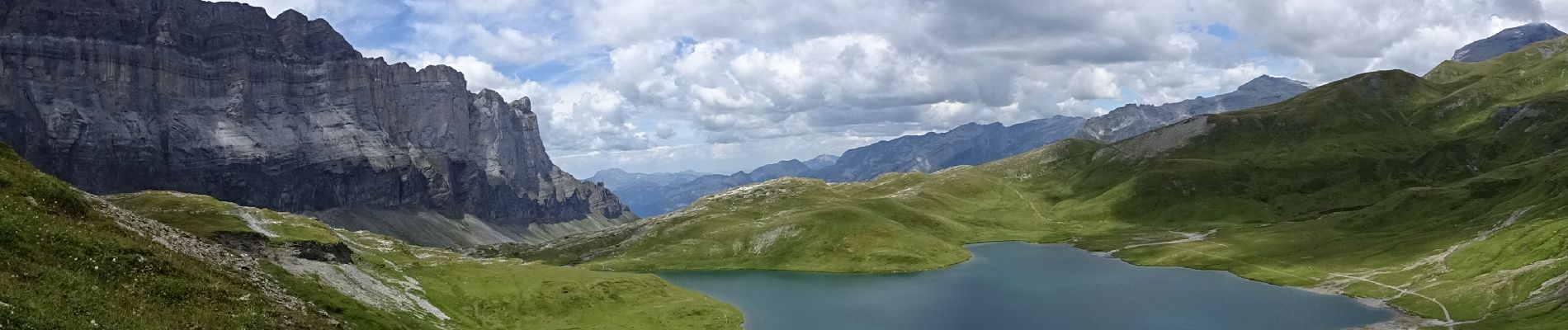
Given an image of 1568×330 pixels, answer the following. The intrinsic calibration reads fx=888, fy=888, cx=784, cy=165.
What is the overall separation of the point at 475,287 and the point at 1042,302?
291 feet

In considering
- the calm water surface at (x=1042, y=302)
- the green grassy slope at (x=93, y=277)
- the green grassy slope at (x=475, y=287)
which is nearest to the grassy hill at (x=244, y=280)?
the green grassy slope at (x=93, y=277)

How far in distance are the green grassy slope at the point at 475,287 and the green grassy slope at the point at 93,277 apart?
23386 millimetres

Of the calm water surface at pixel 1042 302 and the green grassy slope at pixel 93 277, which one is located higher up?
the green grassy slope at pixel 93 277

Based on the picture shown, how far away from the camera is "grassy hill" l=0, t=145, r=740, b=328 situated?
159 ft

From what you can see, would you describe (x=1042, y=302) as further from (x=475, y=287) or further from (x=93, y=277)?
(x=93, y=277)

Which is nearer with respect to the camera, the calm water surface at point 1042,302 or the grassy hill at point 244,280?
the grassy hill at point 244,280

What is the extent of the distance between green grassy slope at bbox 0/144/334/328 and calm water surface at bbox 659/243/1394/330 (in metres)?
77.7

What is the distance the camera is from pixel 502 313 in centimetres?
11156

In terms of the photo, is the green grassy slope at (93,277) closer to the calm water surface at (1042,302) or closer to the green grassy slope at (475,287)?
the green grassy slope at (475,287)

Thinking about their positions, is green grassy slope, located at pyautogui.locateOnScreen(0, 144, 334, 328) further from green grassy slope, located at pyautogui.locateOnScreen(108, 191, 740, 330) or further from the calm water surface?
the calm water surface

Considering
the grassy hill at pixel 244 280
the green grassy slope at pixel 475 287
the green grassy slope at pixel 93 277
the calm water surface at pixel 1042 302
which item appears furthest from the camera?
the calm water surface at pixel 1042 302

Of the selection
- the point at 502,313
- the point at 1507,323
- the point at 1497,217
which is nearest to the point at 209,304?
the point at 502,313

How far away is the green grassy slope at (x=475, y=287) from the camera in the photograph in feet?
333

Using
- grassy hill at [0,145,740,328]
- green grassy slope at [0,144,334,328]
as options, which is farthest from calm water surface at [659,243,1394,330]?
green grassy slope at [0,144,334,328]
